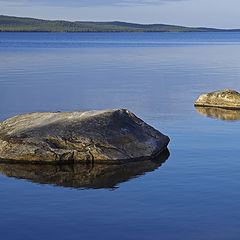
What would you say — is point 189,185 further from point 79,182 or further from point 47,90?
point 47,90

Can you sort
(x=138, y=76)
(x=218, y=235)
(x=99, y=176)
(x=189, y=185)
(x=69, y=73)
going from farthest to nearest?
1. (x=69, y=73)
2. (x=138, y=76)
3. (x=99, y=176)
4. (x=189, y=185)
5. (x=218, y=235)

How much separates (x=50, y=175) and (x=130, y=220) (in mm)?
3977

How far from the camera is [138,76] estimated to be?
4244cm

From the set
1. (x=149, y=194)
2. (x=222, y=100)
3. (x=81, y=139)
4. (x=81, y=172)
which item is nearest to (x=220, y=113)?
(x=222, y=100)

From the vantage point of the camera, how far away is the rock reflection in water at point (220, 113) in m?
22.9

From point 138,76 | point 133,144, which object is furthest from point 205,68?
point 133,144

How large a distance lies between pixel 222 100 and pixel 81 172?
13.0 metres

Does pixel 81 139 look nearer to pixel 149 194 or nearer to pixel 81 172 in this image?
pixel 81 172

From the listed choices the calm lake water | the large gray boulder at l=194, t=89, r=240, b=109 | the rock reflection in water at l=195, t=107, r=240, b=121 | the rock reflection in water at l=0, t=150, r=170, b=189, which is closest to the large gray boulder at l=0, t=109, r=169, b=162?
the rock reflection in water at l=0, t=150, r=170, b=189

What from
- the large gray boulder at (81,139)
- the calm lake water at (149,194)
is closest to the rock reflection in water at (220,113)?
the calm lake water at (149,194)

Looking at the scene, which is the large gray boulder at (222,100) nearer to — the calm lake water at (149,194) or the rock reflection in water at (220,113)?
the rock reflection in water at (220,113)

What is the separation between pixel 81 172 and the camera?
565 inches

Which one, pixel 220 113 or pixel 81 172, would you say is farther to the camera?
pixel 220 113

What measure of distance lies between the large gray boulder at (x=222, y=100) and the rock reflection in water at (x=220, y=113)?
507 mm
